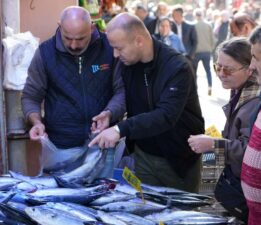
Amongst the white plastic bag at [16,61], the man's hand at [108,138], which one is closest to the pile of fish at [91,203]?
the man's hand at [108,138]

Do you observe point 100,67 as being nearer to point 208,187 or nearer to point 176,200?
point 176,200

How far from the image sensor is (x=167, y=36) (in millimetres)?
13336

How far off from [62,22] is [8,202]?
56.9 inches

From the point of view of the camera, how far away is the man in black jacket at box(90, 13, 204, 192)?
12.6ft

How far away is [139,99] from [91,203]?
944mm

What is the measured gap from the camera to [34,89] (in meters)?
4.49

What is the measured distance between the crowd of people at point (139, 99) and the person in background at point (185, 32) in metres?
9.98

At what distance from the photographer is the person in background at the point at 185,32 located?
14.4 meters

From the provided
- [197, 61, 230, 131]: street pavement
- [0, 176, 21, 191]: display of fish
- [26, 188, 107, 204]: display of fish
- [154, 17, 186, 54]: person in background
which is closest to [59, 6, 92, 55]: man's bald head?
[0, 176, 21, 191]: display of fish

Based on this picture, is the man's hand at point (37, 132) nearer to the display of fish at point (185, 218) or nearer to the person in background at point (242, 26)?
the display of fish at point (185, 218)

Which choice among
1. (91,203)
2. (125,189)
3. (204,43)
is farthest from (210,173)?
(204,43)

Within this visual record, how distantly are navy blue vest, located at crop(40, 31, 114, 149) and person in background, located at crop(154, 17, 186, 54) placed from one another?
873 cm

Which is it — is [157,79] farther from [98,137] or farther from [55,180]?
[55,180]

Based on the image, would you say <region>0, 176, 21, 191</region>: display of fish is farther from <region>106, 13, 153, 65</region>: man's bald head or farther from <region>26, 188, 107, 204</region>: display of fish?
<region>106, 13, 153, 65</region>: man's bald head
